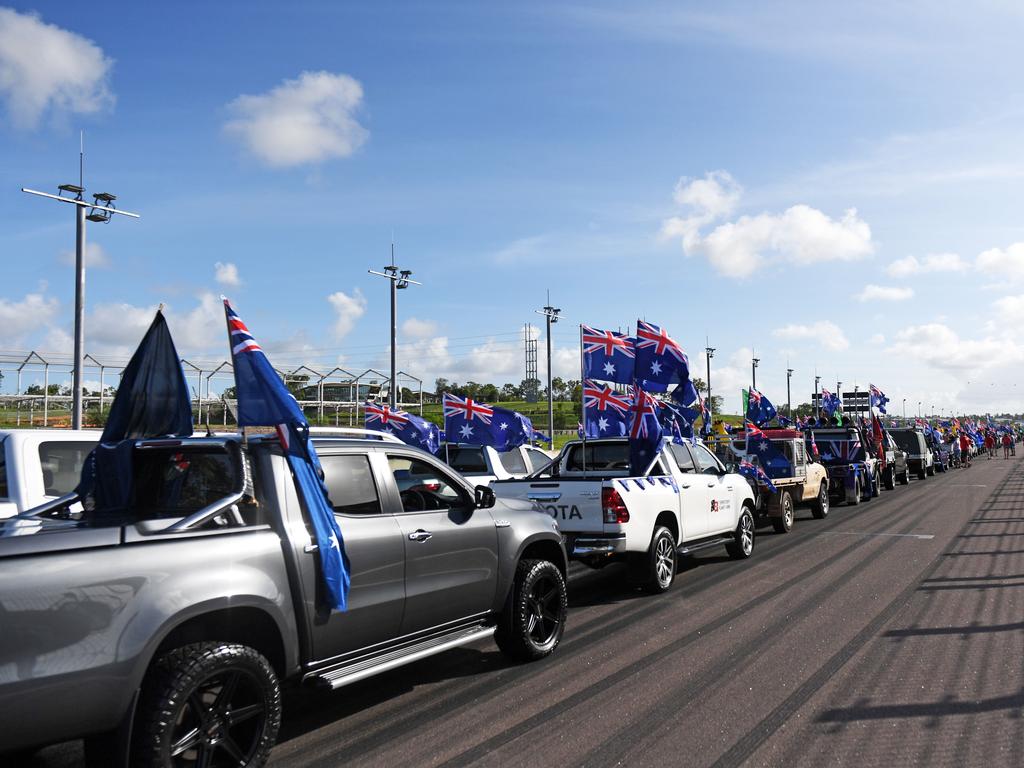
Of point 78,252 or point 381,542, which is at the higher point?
point 78,252

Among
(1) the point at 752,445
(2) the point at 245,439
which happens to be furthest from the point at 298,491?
(1) the point at 752,445

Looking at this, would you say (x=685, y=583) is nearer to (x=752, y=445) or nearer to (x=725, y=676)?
(x=725, y=676)

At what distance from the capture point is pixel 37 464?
720cm

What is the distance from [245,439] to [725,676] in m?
3.98

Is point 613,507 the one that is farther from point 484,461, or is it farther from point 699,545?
point 484,461

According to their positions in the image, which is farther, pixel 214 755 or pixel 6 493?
pixel 6 493

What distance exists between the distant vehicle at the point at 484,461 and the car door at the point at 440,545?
8.27 metres

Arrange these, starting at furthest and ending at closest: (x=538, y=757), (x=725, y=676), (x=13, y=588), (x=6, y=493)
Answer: (x=6, y=493), (x=725, y=676), (x=538, y=757), (x=13, y=588)

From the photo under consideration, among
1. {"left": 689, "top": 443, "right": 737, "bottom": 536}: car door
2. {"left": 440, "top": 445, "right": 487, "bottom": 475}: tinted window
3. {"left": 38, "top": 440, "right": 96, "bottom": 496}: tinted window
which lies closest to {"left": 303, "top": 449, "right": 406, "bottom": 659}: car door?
{"left": 38, "top": 440, "right": 96, "bottom": 496}: tinted window

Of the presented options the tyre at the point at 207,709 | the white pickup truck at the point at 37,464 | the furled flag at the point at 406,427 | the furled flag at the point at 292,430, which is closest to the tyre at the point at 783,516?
the furled flag at the point at 406,427

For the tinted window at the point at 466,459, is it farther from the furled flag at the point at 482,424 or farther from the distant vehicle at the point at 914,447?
the distant vehicle at the point at 914,447

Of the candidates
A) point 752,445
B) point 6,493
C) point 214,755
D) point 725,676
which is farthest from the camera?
point 752,445

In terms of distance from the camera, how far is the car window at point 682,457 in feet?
36.0

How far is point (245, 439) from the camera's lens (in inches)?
189
